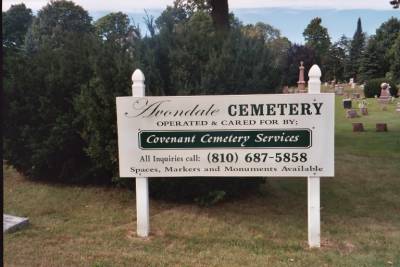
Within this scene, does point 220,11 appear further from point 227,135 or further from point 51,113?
point 227,135

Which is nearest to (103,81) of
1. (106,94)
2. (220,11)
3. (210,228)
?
(106,94)

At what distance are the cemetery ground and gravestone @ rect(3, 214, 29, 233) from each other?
0.28 ft

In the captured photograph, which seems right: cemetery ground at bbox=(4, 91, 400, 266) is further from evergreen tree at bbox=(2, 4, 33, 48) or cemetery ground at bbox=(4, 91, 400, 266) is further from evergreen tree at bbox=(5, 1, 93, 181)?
evergreen tree at bbox=(2, 4, 33, 48)

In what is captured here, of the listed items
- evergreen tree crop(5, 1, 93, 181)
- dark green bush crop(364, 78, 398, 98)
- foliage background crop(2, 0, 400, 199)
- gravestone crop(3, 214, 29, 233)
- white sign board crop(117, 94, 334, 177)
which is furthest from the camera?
dark green bush crop(364, 78, 398, 98)

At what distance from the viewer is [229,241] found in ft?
15.0

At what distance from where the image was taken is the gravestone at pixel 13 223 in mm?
4785

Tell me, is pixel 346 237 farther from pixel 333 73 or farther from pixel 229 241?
pixel 333 73

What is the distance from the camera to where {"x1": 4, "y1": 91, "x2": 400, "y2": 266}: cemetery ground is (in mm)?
4137

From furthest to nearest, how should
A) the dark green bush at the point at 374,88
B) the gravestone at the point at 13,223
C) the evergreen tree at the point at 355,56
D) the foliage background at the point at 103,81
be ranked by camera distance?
the evergreen tree at the point at 355,56
the dark green bush at the point at 374,88
the foliage background at the point at 103,81
the gravestone at the point at 13,223

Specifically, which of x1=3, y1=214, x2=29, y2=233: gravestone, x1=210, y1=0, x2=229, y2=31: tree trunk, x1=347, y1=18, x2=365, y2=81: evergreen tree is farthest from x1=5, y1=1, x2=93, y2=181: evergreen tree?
x1=347, y1=18, x2=365, y2=81: evergreen tree

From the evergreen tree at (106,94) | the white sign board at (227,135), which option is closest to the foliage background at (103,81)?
the evergreen tree at (106,94)

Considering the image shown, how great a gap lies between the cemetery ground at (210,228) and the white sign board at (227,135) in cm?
66

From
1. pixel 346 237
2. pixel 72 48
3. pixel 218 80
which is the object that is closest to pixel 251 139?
pixel 218 80

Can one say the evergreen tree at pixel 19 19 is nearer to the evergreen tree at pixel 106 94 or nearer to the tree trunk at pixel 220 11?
the tree trunk at pixel 220 11
